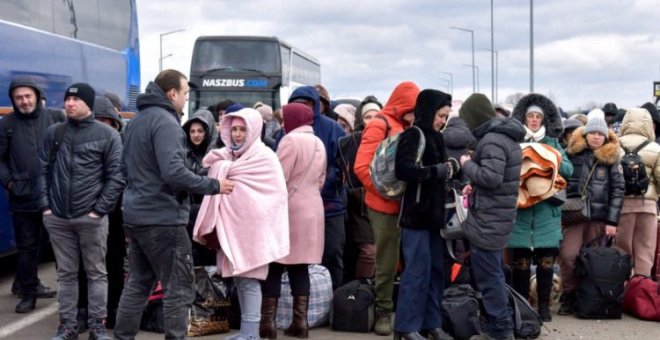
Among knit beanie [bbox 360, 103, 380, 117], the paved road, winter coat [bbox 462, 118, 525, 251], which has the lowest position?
the paved road

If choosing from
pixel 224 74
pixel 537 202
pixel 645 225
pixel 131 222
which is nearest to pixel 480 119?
pixel 537 202

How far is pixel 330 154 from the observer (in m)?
8.16

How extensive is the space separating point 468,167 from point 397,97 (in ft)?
2.59

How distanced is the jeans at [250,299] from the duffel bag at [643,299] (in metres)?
3.59

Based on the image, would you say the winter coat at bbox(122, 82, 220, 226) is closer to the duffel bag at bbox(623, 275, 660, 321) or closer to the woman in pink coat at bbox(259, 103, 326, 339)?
the woman in pink coat at bbox(259, 103, 326, 339)

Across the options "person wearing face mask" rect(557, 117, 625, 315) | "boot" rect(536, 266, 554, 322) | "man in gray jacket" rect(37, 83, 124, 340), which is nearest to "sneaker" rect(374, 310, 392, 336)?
"boot" rect(536, 266, 554, 322)

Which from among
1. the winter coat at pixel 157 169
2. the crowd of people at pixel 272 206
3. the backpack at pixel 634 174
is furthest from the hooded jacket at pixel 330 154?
the backpack at pixel 634 174

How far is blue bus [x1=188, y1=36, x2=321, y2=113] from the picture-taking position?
23375 millimetres

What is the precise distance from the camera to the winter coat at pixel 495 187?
699 cm

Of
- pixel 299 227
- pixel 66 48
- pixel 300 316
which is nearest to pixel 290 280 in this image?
pixel 300 316

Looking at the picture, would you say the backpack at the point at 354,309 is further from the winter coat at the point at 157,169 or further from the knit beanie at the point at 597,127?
the knit beanie at the point at 597,127

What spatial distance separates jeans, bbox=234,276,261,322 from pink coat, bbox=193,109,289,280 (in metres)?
0.06

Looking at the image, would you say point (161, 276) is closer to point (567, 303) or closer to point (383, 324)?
point (383, 324)

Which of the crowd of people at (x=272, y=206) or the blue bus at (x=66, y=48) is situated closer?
the crowd of people at (x=272, y=206)
